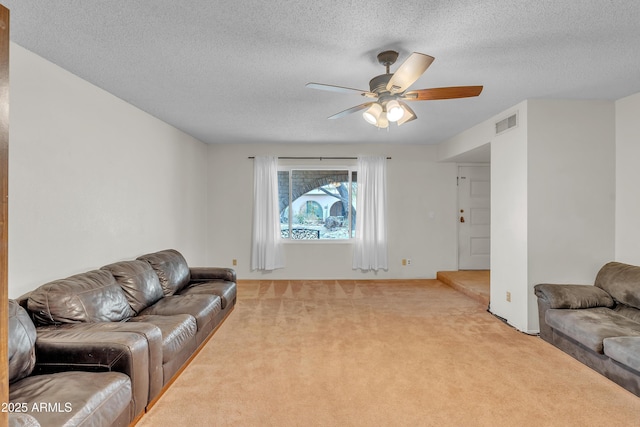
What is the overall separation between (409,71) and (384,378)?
2163mm

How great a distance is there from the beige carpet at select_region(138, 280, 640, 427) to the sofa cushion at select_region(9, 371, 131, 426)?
0.44m

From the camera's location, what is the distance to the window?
235 inches

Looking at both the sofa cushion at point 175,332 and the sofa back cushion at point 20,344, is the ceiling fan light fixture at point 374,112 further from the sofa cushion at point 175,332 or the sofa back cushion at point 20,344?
the sofa back cushion at point 20,344

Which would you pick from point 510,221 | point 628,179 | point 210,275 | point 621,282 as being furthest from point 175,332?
point 628,179

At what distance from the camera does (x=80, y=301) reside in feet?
7.32

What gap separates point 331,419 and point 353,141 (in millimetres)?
4360

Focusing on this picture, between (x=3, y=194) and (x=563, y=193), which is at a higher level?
(x=563, y=193)

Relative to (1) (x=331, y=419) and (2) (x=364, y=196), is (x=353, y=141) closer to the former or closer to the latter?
(2) (x=364, y=196)

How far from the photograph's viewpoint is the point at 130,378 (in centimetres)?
184

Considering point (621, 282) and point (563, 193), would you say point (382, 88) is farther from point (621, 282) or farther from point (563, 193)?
point (621, 282)

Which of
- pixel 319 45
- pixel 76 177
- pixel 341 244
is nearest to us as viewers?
pixel 319 45

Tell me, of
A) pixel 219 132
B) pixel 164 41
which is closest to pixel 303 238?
pixel 219 132

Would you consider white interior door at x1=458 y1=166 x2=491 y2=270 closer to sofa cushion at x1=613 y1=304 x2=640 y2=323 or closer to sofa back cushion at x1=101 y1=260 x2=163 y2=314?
sofa cushion at x1=613 y1=304 x2=640 y2=323

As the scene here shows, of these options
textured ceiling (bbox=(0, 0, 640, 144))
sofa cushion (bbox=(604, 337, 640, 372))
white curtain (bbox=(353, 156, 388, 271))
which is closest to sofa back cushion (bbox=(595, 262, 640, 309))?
sofa cushion (bbox=(604, 337, 640, 372))
